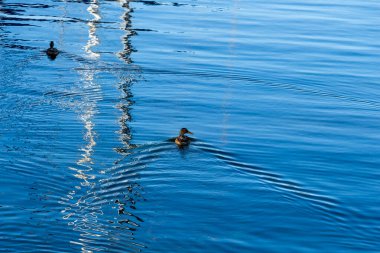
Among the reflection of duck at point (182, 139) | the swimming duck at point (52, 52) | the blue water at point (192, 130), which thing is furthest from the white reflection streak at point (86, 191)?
the swimming duck at point (52, 52)

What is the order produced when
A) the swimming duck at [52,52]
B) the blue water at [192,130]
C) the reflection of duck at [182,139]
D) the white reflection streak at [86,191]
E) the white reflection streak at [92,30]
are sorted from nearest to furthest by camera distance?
1. the white reflection streak at [86,191]
2. the blue water at [192,130]
3. the reflection of duck at [182,139]
4. the swimming duck at [52,52]
5. the white reflection streak at [92,30]

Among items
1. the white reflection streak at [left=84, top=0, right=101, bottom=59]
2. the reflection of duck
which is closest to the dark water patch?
the white reflection streak at [left=84, top=0, right=101, bottom=59]

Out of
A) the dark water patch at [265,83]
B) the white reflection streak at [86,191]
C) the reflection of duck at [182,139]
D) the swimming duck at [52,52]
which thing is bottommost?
the white reflection streak at [86,191]

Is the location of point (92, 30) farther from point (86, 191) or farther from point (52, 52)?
point (86, 191)

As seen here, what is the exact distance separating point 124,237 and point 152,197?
188 centimetres

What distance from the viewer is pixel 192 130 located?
1925 cm

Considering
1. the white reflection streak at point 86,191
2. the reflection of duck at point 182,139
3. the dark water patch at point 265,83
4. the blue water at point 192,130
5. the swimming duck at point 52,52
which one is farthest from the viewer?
the swimming duck at point 52,52

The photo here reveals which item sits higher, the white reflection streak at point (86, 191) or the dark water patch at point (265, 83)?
the dark water patch at point (265, 83)

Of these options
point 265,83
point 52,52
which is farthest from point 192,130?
point 52,52

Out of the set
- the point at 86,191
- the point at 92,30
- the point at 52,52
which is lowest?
the point at 86,191

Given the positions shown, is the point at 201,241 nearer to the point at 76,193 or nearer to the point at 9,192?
the point at 76,193

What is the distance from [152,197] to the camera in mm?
15078

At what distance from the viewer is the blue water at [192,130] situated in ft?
45.3

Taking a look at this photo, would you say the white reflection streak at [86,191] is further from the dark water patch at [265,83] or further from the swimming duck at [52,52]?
the dark water patch at [265,83]
